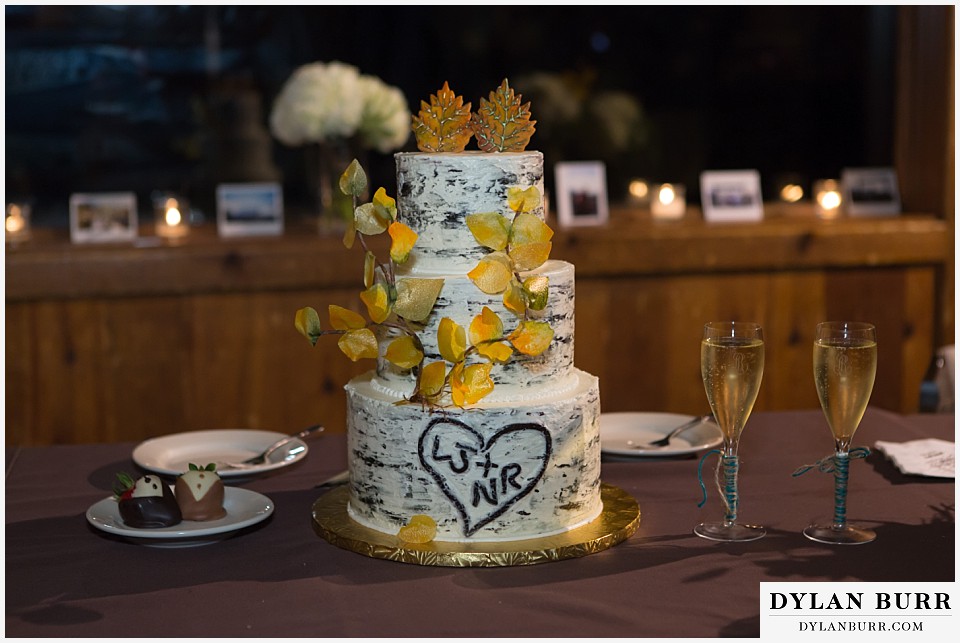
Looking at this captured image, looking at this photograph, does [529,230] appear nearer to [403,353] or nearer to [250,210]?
[403,353]

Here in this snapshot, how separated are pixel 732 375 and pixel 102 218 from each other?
2.21 m

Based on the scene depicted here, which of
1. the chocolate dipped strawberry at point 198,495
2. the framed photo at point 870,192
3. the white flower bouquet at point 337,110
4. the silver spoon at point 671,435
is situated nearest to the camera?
the chocolate dipped strawberry at point 198,495

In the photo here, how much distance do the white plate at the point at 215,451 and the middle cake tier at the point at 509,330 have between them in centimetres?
30

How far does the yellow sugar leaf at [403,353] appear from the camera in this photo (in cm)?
124

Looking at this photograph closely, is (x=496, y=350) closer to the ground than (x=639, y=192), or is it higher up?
closer to the ground

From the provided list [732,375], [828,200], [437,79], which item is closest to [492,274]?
[732,375]

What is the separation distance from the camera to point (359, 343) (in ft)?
4.13

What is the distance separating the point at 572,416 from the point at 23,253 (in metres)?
1.98

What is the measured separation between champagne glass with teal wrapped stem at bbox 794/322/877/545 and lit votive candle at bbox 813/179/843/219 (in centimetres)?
224

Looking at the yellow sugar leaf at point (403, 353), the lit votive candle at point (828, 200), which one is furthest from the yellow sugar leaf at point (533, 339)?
the lit votive candle at point (828, 200)

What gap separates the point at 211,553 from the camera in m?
1.24

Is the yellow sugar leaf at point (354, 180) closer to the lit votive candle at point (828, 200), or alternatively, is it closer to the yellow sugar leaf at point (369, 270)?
the yellow sugar leaf at point (369, 270)

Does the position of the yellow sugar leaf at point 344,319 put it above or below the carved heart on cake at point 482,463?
above

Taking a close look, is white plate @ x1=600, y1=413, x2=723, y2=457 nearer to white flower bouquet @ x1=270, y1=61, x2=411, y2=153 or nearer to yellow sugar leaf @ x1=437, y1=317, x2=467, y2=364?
Answer: yellow sugar leaf @ x1=437, y1=317, x2=467, y2=364
